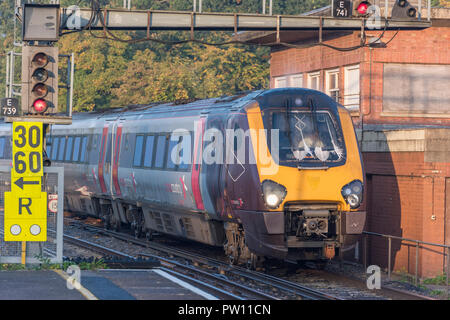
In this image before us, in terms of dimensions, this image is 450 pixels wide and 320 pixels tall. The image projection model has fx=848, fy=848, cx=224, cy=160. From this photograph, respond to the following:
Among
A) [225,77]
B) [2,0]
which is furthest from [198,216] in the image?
[2,0]

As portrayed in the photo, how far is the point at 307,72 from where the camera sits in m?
27.0

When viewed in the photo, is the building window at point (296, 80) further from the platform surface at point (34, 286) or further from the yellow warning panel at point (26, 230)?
the platform surface at point (34, 286)

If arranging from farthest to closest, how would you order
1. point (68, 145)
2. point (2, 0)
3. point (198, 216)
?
point (2, 0) < point (68, 145) < point (198, 216)

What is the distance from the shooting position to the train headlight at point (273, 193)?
50.9 feet

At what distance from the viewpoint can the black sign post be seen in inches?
709

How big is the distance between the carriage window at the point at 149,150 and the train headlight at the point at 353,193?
6611mm

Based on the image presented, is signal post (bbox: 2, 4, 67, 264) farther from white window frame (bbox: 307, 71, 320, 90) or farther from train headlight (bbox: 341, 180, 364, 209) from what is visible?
white window frame (bbox: 307, 71, 320, 90)

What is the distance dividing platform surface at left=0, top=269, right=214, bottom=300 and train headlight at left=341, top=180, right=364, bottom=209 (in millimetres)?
3939

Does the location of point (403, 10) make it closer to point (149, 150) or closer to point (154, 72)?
point (149, 150)

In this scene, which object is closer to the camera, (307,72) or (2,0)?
(307,72)

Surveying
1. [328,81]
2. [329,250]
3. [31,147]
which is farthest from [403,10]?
[31,147]
